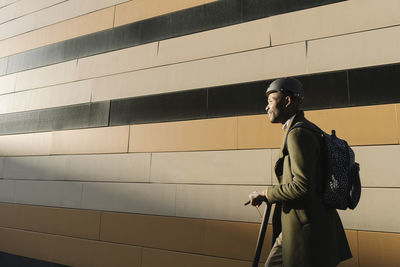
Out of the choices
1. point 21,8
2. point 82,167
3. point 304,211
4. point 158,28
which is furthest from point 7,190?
point 304,211

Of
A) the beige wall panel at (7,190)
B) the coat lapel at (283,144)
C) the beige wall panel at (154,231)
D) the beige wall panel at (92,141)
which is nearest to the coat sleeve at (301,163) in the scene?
the coat lapel at (283,144)

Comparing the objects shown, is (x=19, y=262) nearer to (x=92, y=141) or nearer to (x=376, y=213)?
(x=92, y=141)

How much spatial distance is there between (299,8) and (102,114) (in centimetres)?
273

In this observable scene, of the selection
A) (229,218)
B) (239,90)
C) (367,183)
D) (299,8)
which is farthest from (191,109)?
(367,183)

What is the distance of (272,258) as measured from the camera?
6.04 feet

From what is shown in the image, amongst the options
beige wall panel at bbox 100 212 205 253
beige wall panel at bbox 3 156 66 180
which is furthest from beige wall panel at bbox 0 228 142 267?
beige wall panel at bbox 3 156 66 180

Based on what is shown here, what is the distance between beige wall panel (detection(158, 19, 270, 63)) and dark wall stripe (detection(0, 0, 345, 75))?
0.08 meters

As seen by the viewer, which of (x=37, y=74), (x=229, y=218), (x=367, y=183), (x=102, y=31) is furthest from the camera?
(x=37, y=74)

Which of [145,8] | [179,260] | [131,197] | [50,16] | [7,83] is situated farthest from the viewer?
[7,83]

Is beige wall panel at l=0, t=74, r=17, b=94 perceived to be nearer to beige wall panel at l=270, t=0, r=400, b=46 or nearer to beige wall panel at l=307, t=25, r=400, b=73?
beige wall panel at l=270, t=0, r=400, b=46

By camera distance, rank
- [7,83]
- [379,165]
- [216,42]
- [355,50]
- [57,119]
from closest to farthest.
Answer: [379,165]
[355,50]
[216,42]
[57,119]
[7,83]

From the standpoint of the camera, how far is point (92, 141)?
4.19 m

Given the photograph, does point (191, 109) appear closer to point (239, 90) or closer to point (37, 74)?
point (239, 90)

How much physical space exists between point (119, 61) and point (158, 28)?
0.70 meters
